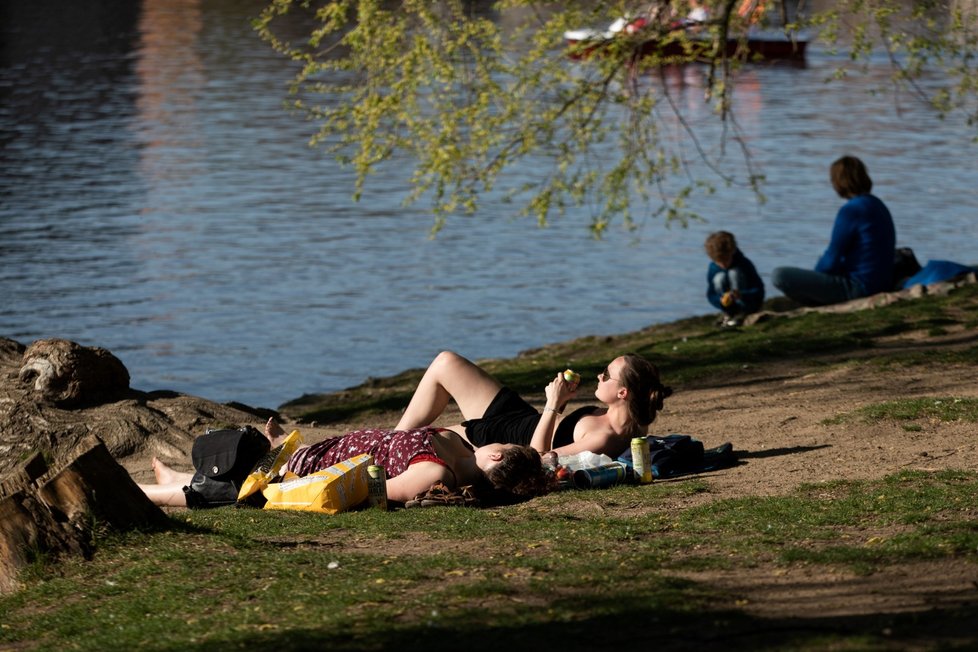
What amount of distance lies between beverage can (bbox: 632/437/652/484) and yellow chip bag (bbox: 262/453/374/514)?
5.03 ft

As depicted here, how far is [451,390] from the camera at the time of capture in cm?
878

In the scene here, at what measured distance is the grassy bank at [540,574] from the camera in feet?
16.3

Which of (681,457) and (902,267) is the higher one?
(681,457)

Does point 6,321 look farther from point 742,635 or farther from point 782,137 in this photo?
point 782,137

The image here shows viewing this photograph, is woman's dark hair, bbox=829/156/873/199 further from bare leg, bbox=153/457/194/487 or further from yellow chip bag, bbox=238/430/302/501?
bare leg, bbox=153/457/194/487

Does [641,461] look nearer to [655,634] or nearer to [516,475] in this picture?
[516,475]

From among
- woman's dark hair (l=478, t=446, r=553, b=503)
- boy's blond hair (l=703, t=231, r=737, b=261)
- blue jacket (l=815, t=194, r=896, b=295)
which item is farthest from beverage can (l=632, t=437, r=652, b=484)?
blue jacket (l=815, t=194, r=896, b=295)

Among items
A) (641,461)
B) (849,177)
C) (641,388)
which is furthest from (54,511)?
(849,177)

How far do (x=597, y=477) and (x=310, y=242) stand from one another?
52.7 feet

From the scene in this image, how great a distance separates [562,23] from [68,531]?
360 inches

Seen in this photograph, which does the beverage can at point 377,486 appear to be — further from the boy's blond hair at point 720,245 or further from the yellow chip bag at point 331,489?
the boy's blond hair at point 720,245

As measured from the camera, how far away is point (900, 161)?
3062 centimetres

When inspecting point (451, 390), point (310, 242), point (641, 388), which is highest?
point (641, 388)

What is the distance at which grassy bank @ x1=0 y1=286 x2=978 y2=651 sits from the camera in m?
4.96
